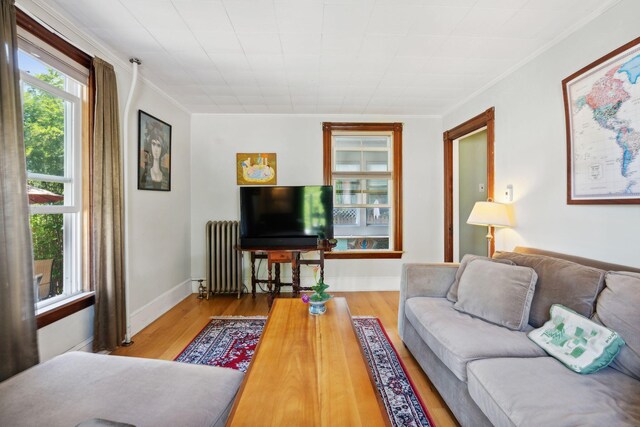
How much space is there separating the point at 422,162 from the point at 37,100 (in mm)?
3906

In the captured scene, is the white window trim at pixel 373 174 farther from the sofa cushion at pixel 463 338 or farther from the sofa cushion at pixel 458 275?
the sofa cushion at pixel 463 338

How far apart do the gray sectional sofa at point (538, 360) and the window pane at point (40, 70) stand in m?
3.00

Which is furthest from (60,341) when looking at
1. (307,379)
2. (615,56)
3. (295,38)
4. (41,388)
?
(615,56)

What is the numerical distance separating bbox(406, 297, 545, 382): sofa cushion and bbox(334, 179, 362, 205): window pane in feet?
7.29

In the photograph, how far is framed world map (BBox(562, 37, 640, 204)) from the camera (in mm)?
1623

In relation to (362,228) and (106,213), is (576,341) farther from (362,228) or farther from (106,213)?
(106,213)

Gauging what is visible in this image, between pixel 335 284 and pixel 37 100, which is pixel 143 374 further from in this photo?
pixel 335 284

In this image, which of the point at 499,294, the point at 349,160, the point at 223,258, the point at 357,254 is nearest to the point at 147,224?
the point at 223,258

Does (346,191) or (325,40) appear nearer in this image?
(325,40)

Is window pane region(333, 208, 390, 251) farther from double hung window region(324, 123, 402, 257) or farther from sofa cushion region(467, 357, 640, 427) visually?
sofa cushion region(467, 357, 640, 427)

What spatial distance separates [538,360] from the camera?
4.50 ft

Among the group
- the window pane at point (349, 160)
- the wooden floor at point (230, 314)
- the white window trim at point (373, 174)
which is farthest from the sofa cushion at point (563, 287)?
the window pane at point (349, 160)

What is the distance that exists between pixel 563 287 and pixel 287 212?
270cm

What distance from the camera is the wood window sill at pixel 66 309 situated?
1.82m
